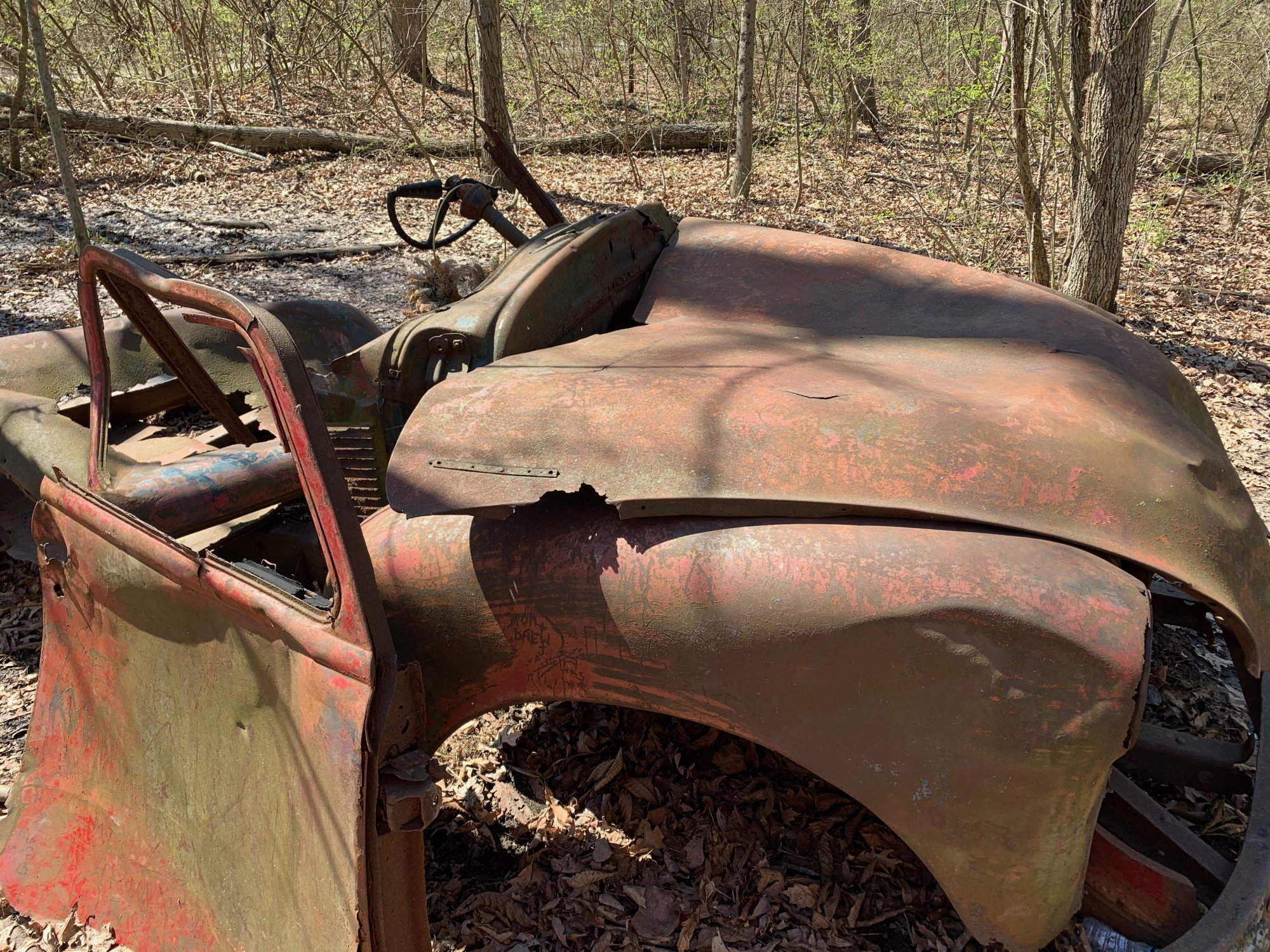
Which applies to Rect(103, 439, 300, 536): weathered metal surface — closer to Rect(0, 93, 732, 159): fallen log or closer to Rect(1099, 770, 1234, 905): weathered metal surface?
Rect(1099, 770, 1234, 905): weathered metal surface

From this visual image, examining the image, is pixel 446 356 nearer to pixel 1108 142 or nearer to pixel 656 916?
pixel 656 916

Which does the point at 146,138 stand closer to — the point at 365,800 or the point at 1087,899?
the point at 365,800

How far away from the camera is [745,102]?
8.64m

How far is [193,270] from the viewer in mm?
6754

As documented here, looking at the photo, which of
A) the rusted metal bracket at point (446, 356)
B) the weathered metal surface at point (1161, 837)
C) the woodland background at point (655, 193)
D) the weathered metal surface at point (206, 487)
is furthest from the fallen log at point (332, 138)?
the weathered metal surface at point (1161, 837)

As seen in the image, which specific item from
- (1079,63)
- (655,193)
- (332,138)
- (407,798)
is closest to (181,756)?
(407,798)

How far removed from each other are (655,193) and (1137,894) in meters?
8.38

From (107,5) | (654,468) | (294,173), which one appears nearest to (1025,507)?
(654,468)

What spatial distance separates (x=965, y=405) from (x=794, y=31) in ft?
32.8

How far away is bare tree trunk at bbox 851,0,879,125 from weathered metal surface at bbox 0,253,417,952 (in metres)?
7.98

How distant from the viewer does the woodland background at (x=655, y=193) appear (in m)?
2.41

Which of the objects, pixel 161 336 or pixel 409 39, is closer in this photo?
pixel 161 336

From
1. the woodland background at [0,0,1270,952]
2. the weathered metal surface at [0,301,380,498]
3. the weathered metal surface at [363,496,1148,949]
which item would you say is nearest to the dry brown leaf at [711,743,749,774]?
the woodland background at [0,0,1270,952]

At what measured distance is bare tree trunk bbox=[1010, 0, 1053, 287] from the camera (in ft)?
18.1
